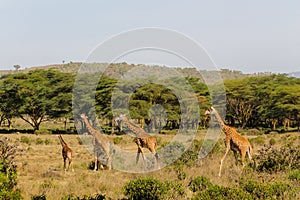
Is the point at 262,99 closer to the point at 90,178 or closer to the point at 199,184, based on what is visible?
the point at 90,178

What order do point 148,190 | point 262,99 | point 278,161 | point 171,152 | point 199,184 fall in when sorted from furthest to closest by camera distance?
point 262,99, point 171,152, point 278,161, point 199,184, point 148,190

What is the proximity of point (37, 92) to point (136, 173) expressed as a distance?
3307 cm

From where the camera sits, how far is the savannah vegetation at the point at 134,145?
30.0 ft

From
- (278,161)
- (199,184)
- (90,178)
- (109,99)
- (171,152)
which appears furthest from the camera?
(109,99)

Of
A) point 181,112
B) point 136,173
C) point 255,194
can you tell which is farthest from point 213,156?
point 181,112

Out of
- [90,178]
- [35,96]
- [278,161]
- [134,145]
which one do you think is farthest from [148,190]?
[35,96]

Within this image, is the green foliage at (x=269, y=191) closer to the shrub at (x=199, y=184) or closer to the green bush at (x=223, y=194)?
the green bush at (x=223, y=194)

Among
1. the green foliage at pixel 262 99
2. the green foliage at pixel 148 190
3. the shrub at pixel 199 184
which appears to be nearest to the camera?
the green foliage at pixel 148 190

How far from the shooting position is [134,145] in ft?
88.2

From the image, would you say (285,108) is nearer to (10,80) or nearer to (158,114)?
(158,114)

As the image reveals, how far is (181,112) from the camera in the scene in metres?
44.3

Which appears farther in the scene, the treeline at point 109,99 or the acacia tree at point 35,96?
the treeline at point 109,99

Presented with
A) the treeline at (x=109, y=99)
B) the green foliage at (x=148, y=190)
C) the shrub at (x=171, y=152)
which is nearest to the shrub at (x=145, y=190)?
the green foliage at (x=148, y=190)

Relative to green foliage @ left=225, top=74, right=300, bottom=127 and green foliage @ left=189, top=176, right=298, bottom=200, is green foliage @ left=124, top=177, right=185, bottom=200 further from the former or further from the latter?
green foliage @ left=225, top=74, right=300, bottom=127
